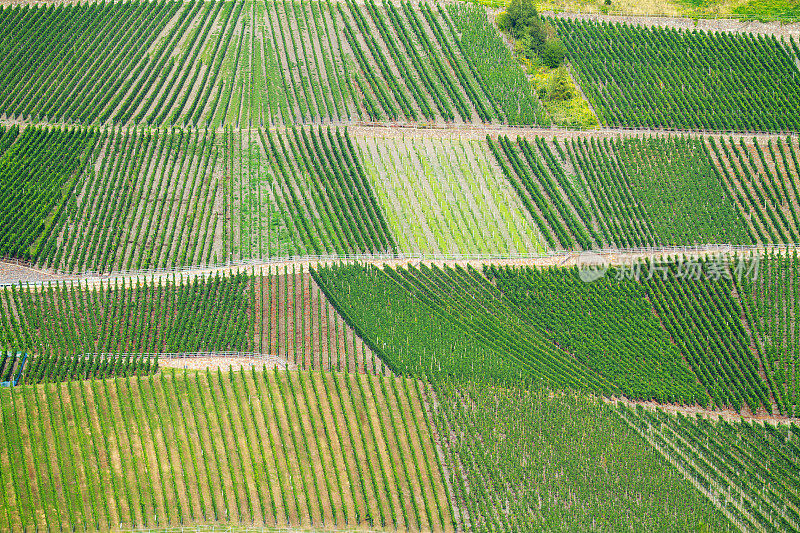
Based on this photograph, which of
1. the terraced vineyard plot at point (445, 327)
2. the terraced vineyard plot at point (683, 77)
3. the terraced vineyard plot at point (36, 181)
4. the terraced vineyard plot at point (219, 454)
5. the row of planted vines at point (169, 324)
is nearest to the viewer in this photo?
the terraced vineyard plot at point (219, 454)

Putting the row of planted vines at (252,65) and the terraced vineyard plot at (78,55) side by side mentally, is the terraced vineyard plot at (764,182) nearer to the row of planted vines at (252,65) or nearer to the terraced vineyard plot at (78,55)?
the row of planted vines at (252,65)

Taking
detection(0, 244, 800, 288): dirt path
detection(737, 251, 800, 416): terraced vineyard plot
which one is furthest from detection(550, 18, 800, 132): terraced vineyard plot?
detection(737, 251, 800, 416): terraced vineyard plot

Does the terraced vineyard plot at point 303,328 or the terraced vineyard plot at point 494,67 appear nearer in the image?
the terraced vineyard plot at point 303,328

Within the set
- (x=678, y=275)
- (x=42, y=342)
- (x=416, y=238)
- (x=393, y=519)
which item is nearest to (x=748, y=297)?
(x=678, y=275)

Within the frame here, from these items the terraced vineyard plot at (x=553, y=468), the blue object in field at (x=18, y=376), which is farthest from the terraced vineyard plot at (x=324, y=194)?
the blue object in field at (x=18, y=376)

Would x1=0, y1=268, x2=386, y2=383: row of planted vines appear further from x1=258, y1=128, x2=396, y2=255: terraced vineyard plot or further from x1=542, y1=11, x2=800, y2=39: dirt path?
x1=542, y1=11, x2=800, y2=39: dirt path

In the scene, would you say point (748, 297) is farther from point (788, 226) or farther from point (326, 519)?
point (326, 519)
